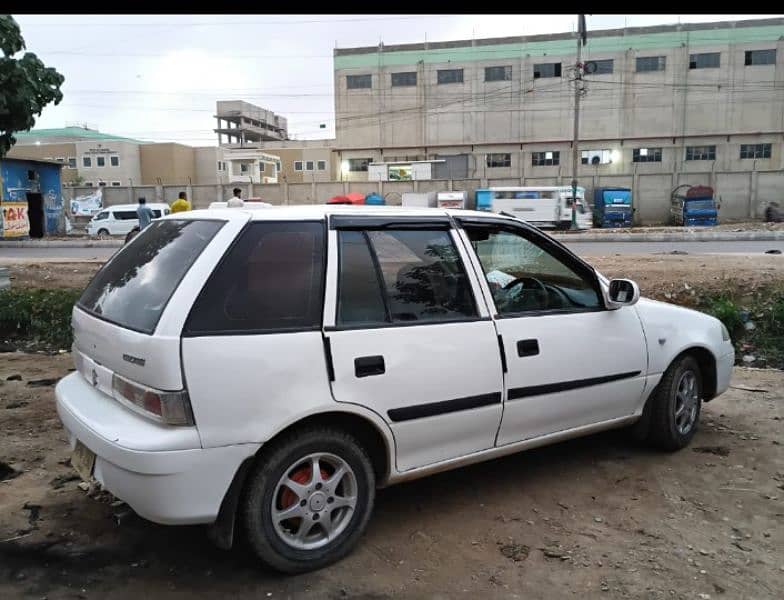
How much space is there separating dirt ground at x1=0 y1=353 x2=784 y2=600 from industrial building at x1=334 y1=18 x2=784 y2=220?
38537 mm

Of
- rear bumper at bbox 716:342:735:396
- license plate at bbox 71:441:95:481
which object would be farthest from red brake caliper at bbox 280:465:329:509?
rear bumper at bbox 716:342:735:396

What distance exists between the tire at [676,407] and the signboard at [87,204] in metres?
39.5

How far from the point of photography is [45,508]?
3.62 m

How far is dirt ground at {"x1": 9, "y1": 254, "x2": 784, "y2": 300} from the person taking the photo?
9383mm

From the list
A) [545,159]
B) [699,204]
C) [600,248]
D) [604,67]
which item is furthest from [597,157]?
[600,248]

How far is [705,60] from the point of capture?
4550cm

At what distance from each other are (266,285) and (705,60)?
51.1 meters

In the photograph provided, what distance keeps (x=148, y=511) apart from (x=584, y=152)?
4866 centimetres

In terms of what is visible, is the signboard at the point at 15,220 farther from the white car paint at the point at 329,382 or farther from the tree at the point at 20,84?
the white car paint at the point at 329,382

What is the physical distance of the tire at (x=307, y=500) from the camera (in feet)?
9.31

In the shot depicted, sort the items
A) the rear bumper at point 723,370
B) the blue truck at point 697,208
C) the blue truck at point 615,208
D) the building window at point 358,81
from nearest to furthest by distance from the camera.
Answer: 1. the rear bumper at point 723,370
2. the blue truck at point 697,208
3. the blue truck at point 615,208
4. the building window at point 358,81

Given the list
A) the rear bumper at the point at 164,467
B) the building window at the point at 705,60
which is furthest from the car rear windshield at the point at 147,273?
the building window at the point at 705,60

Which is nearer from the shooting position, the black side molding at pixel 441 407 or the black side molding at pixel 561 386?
the black side molding at pixel 441 407

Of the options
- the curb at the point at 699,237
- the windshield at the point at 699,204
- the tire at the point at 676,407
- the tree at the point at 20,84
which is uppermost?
the tree at the point at 20,84
